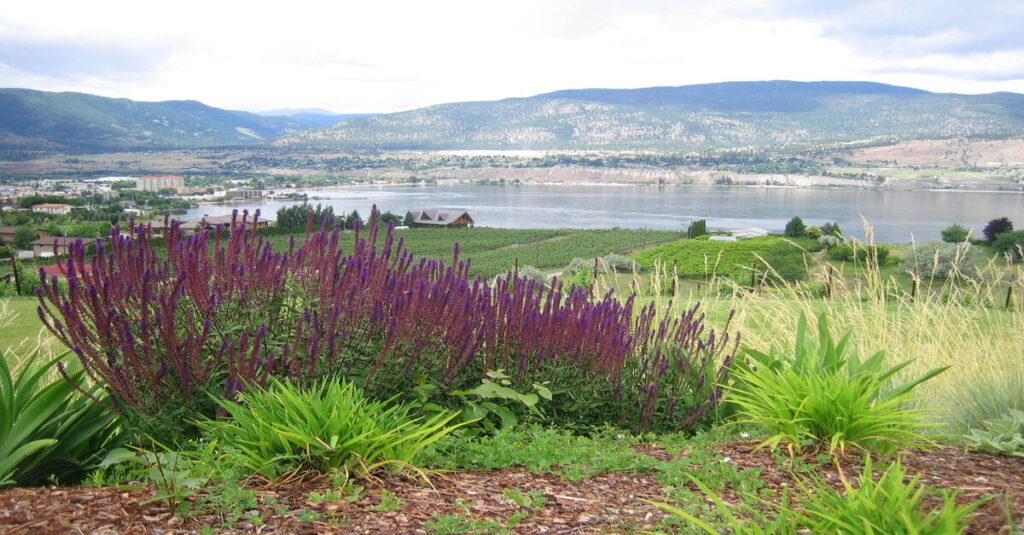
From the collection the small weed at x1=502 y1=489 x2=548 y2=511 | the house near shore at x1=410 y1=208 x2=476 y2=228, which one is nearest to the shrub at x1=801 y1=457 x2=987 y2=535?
the small weed at x1=502 y1=489 x2=548 y2=511

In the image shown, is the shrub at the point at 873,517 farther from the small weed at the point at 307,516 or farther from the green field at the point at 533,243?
the green field at the point at 533,243

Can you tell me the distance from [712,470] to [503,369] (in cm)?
117

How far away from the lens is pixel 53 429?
9.04ft

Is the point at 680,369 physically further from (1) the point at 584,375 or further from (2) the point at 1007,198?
(2) the point at 1007,198

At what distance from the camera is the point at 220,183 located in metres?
93.9

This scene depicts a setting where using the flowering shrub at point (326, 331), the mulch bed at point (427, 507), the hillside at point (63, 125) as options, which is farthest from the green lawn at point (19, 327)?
the hillside at point (63, 125)

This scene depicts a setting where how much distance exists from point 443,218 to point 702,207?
4221 cm

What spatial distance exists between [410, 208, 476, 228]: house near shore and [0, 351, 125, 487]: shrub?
6456 centimetres

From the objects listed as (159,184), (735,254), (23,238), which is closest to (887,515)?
(735,254)

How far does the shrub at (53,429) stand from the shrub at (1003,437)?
3852 mm

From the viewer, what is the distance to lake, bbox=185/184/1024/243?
6756cm

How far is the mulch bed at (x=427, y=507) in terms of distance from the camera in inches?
77.8

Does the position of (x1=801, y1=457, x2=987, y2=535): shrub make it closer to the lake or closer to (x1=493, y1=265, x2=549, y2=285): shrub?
(x1=493, y1=265, x2=549, y2=285): shrub

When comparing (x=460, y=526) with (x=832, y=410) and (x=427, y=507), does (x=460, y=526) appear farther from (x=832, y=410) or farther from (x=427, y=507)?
(x=832, y=410)
